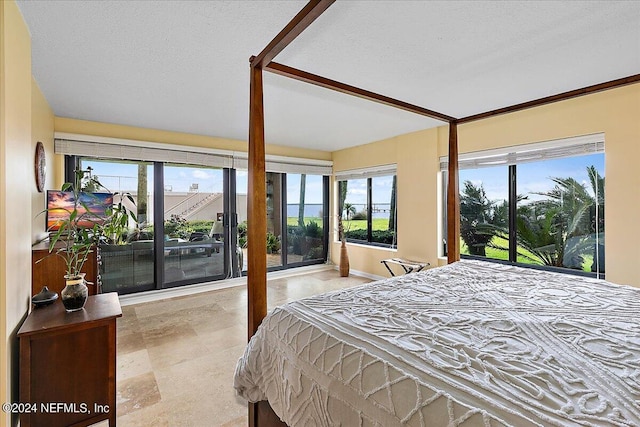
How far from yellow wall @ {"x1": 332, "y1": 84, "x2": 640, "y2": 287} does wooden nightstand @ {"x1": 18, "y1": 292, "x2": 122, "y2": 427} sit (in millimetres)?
3774

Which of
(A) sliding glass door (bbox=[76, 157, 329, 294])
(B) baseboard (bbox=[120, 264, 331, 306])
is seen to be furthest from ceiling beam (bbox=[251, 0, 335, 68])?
(B) baseboard (bbox=[120, 264, 331, 306])

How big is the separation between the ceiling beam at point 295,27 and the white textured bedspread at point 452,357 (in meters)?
1.33

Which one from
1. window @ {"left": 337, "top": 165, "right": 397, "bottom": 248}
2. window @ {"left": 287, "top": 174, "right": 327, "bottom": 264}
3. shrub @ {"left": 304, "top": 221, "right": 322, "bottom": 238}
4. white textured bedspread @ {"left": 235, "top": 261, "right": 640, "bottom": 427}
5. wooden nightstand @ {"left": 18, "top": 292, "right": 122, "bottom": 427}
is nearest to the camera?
white textured bedspread @ {"left": 235, "top": 261, "right": 640, "bottom": 427}

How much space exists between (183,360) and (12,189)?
68.8 inches

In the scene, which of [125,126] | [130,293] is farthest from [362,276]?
[125,126]

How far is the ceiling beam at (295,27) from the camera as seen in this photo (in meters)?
1.24

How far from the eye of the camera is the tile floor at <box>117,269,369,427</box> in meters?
1.90

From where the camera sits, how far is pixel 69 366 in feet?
5.68

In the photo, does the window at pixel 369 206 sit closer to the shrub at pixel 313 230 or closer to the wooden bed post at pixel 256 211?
the shrub at pixel 313 230

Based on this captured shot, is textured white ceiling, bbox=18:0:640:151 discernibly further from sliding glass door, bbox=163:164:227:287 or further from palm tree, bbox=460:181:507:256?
sliding glass door, bbox=163:164:227:287

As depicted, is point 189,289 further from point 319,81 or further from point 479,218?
point 479,218

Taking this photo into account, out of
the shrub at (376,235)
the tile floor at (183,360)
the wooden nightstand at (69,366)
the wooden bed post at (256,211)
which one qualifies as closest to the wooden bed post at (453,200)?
the wooden bed post at (256,211)

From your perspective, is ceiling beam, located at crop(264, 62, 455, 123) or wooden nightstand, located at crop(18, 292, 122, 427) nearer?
wooden nightstand, located at crop(18, 292, 122, 427)

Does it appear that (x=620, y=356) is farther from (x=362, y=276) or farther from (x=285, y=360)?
(x=362, y=276)
